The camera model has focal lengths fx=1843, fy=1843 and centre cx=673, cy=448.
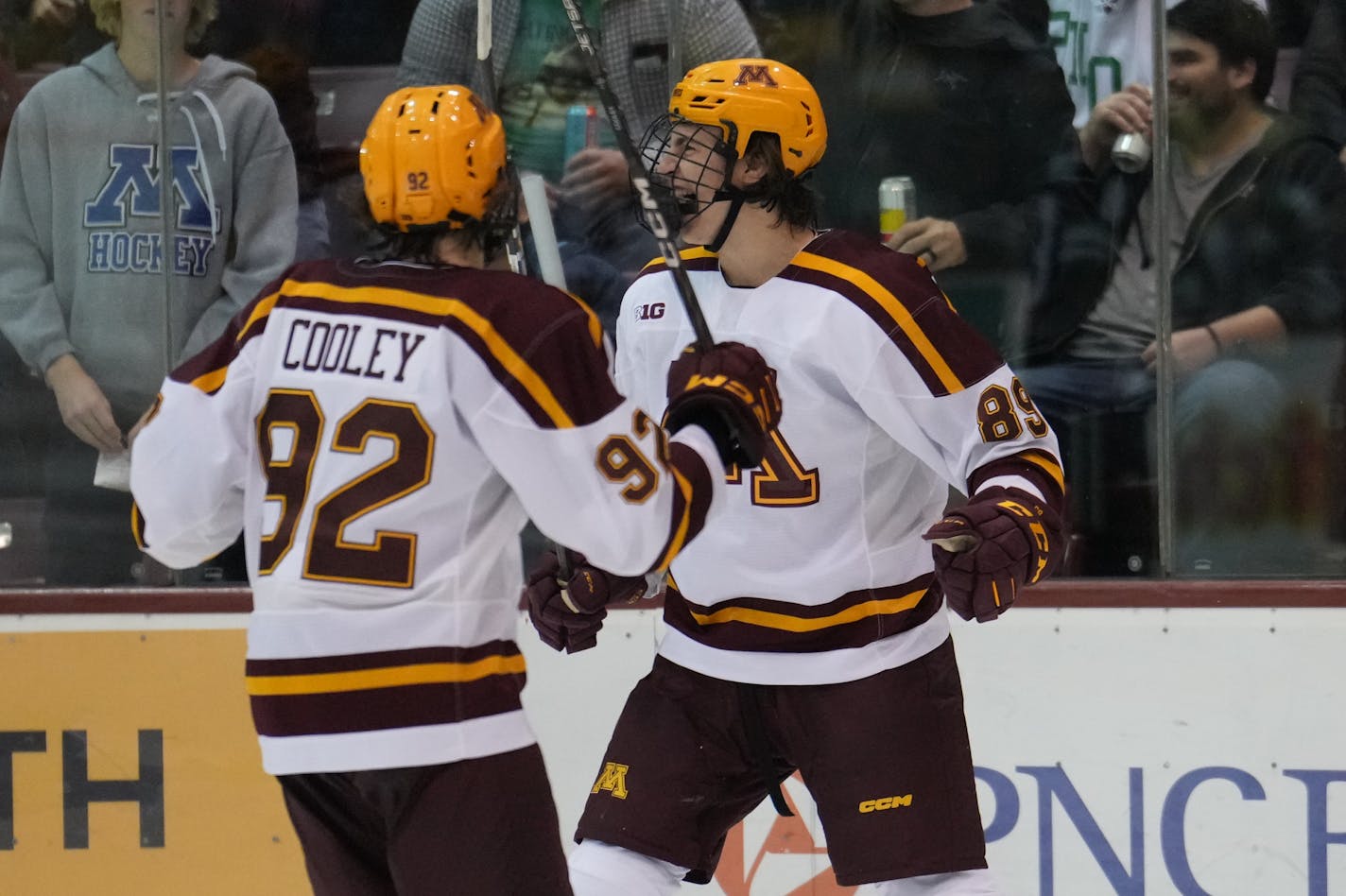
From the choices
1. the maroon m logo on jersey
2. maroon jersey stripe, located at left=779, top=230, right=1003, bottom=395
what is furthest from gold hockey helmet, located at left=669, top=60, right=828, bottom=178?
maroon jersey stripe, located at left=779, top=230, right=1003, bottom=395

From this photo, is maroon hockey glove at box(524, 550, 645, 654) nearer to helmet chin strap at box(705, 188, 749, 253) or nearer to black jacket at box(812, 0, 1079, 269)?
helmet chin strap at box(705, 188, 749, 253)

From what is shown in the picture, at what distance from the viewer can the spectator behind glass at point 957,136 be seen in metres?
3.42

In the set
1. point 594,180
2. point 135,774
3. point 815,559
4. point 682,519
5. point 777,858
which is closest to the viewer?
point 682,519

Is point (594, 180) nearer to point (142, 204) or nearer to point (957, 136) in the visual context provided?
point (957, 136)

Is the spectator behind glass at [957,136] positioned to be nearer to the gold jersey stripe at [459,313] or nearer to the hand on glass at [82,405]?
the hand on glass at [82,405]

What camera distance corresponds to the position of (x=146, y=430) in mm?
2018

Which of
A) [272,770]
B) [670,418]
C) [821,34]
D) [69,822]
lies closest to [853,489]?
[670,418]

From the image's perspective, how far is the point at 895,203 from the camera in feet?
11.3

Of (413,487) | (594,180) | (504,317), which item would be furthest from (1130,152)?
(413,487)

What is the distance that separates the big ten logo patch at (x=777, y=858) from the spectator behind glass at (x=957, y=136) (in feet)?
3.12

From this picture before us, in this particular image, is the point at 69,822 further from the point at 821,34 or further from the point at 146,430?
the point at 821,34

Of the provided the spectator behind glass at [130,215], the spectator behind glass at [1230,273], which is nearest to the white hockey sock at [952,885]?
the spectator behind glass at [1230,273]

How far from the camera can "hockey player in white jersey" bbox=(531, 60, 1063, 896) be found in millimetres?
2418

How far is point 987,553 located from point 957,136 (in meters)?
1.38
